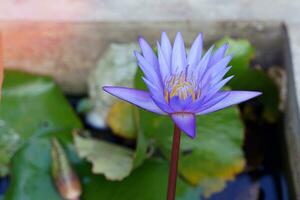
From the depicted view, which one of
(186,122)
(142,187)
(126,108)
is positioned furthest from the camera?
(126,108)

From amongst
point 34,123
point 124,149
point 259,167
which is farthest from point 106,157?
point 259,167

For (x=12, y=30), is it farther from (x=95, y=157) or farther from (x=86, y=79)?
(x=95, y=157)

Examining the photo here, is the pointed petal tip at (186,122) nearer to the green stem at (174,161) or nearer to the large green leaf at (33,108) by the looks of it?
the green stem at (174,161)

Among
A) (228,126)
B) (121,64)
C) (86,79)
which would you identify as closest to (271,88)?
(228,126)

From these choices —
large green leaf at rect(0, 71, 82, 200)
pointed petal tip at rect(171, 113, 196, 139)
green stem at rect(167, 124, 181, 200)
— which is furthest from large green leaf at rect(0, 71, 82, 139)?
pointed petal tip at rect(171, 113, 196, 139)

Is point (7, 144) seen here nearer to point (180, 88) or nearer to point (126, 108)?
point (126, 108)

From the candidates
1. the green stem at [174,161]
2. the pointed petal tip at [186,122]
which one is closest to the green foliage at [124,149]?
the green stem at [174,161]

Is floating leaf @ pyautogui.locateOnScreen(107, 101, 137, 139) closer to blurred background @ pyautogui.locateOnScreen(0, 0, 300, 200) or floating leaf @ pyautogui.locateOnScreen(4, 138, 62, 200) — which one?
blurred background @ pyautogui.locateOnScreen(0, 0, 300, 200)
